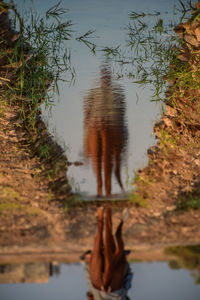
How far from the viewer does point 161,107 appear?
99.6 inches

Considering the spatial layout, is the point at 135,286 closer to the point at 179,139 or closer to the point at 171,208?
the point at 171,208

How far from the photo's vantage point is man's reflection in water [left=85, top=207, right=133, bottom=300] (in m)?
1.51

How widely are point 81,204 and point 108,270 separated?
0.49 meters

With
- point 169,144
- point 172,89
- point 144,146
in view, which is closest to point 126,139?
point 144,146

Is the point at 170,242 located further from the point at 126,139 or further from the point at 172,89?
the point at 172,89

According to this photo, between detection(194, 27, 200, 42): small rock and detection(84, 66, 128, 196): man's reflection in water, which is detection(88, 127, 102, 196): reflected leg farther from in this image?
detection(194, 27, 200, 42): small rock

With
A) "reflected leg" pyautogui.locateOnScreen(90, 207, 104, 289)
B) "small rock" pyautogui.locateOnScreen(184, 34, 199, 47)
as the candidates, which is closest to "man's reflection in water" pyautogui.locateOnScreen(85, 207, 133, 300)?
"reflected leg" pyautogui.locateOnScreen(90, 207, 104, 289)

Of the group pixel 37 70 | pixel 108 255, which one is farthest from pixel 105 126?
pixel 108 255

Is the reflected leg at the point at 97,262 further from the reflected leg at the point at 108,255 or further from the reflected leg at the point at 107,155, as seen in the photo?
the reflected leg at the point at 107,155

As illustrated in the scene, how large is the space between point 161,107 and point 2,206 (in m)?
1.35

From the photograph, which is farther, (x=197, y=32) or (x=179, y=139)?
(x=179, y=139)

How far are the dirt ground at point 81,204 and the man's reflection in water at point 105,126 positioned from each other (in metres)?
0.22

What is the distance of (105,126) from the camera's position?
2.44m

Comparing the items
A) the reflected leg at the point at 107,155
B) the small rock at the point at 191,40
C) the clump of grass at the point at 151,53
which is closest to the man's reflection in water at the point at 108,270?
the reflected leg at the point at 107,155
